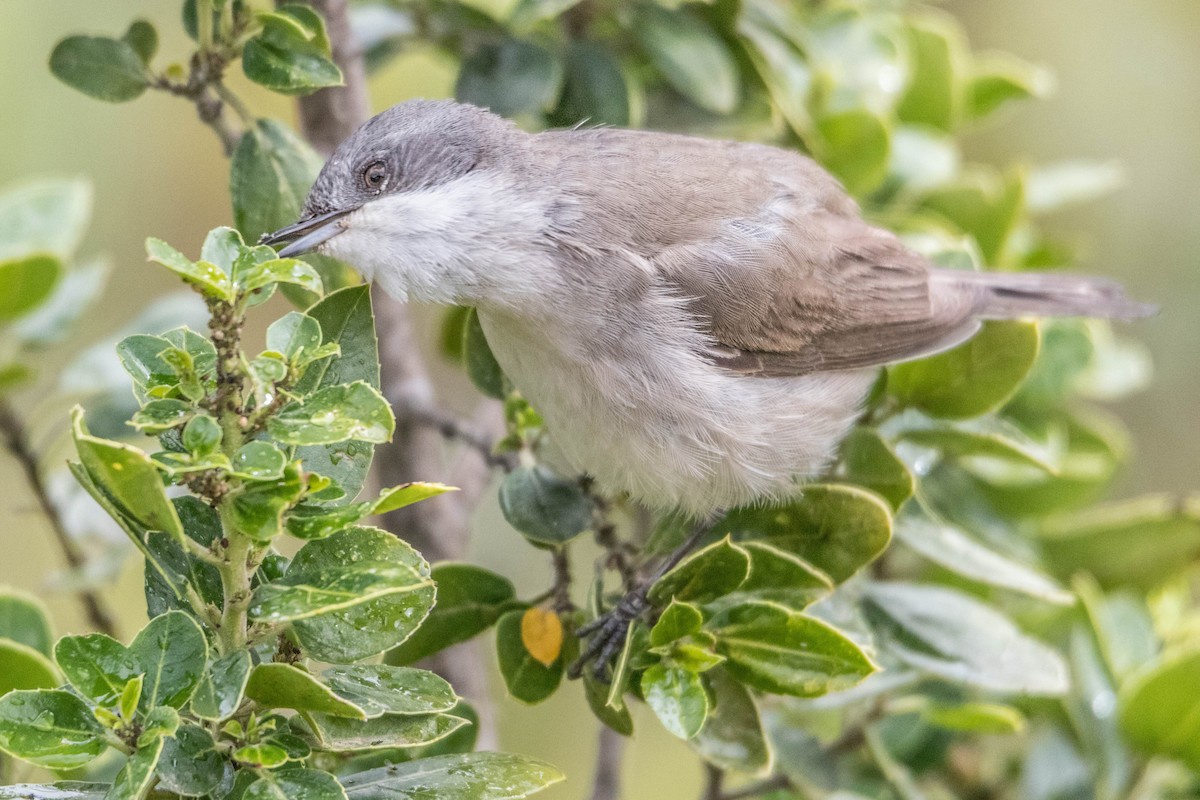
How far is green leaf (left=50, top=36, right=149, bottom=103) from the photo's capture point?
2.01m

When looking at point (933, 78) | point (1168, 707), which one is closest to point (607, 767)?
point (1168, 707)

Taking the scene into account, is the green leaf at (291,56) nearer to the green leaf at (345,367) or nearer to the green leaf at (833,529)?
the green leaf at (345,367)

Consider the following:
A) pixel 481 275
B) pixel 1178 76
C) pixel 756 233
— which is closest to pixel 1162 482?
pixel 1178 76

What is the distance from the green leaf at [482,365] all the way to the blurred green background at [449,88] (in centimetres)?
207

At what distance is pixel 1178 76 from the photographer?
5.10 meters

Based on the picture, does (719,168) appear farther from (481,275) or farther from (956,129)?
(956,129)

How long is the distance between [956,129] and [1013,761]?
170 centimetres

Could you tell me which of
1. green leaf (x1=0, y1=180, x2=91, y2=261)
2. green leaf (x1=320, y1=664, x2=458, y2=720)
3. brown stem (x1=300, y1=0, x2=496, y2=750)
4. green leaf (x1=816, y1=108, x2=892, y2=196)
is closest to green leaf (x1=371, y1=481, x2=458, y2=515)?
green leaf (x1=320, y1=664, x2=458, y2=720)

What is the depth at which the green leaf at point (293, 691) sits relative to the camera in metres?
1.33

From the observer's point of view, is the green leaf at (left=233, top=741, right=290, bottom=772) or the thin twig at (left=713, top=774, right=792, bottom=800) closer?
the green leaf at (left=233, top=741, right=290, bottom=772)

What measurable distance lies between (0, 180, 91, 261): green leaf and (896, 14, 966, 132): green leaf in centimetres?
212

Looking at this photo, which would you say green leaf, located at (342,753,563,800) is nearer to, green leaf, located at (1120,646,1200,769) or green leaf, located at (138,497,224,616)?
green leaf, located at (138,497,224,616)

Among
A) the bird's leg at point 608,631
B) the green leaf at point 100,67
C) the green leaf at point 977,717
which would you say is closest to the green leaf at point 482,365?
the bird's leg at point 608,631

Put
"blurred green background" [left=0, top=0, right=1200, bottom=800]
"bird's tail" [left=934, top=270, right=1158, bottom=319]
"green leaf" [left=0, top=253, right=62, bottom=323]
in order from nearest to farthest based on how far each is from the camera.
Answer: "green leaf" [left=0, top=253, right=62, bottom=323] → "bird's tail" [left=934, top=270, right=1158, bottom=319] → "blurred green background" [left=0, top=0, right=1200, bottom=800]
